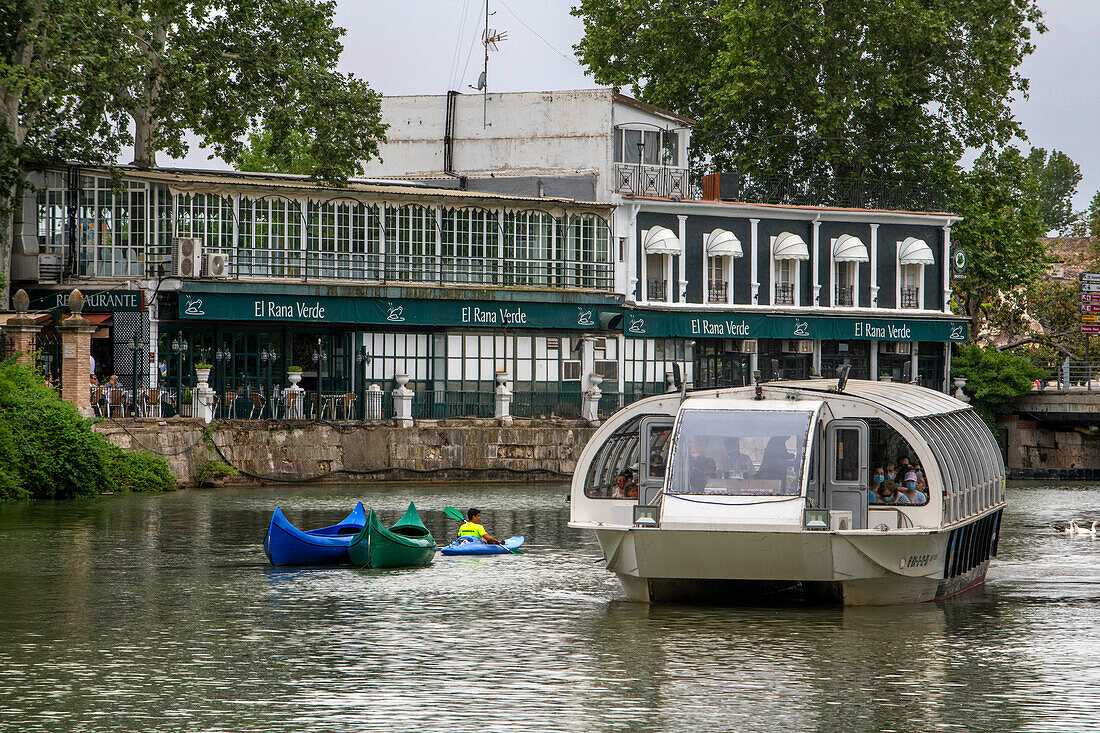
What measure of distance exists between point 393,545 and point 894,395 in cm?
859

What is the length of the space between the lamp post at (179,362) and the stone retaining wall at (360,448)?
201 cm

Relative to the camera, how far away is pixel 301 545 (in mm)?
26688

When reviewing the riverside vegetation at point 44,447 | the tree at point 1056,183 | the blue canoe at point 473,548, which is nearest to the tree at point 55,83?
the riverside vegetation at point 44,447

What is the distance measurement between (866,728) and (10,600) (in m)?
12.6

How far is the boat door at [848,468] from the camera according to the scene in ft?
69.9

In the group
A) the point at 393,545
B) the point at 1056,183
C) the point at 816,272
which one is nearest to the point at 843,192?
the point at 816,272

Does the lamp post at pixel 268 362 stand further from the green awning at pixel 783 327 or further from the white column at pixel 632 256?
the white column at pixel 632 256

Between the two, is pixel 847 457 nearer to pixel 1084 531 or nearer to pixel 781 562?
pixel 781 562

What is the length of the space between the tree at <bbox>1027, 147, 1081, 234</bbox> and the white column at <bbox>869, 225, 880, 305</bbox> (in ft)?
239

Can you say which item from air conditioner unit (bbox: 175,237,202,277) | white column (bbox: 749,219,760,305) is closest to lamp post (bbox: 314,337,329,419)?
air conditioner unit (bbox: 175,237,202,277)

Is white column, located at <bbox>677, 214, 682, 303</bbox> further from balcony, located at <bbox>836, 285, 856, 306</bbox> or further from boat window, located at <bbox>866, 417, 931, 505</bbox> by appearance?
boat window, located at <bbox>866, 417, 931, 505</bbox>

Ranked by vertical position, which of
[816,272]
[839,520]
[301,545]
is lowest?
[301,545]

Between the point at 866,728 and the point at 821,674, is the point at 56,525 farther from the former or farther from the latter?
the point at 866,728

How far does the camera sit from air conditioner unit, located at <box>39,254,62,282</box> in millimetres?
46000
